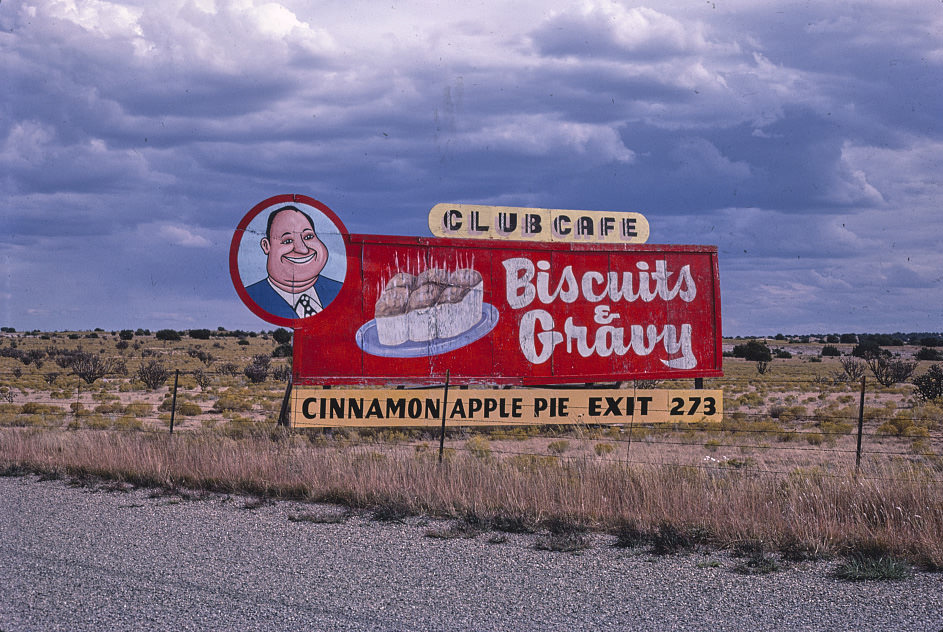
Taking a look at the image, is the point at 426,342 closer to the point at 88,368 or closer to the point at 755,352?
the point at 88,368

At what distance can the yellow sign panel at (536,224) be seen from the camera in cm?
1705

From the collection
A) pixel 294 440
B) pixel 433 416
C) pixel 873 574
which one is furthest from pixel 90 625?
pixel 433 416

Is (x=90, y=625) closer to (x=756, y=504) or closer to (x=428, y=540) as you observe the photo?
(x=428, y=540)

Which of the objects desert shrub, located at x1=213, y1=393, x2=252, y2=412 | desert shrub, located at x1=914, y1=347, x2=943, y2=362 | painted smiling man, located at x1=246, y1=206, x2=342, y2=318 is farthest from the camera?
desert shrub, located at x1=914, y1=347, x2=943, y2=362

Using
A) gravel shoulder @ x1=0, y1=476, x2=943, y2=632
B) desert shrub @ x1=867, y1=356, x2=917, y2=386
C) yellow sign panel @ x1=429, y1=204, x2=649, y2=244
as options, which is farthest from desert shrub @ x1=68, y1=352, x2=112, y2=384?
desert shrub @ x1=867, y1=356, x2=917, y2=386

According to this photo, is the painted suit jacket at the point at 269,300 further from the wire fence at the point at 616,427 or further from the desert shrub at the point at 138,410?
the desert shrub at the point at 138,410

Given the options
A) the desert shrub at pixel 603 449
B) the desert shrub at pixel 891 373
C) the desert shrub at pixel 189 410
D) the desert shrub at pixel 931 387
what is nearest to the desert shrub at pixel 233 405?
the desert shrub at pixel 189 410

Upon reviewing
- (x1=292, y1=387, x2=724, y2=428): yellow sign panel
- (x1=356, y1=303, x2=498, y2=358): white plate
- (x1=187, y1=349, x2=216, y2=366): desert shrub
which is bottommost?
(x1=292, y1=387, x2=724, y2=428): yellow sign panel

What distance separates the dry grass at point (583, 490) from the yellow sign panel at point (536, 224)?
605cm

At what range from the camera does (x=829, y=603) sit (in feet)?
21.3

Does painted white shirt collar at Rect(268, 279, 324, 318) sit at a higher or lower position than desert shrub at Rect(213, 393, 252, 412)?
higher

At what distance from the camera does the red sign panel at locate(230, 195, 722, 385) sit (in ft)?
51.6

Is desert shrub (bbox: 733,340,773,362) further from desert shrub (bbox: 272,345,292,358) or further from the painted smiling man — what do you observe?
the painted smiling man

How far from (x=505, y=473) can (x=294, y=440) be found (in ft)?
18.5
